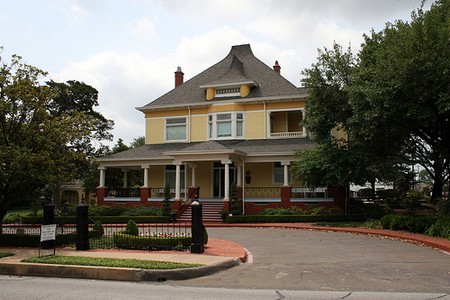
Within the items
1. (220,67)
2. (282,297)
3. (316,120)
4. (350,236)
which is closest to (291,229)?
(350,236)

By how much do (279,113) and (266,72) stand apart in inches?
150

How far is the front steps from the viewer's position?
2700 centimetres

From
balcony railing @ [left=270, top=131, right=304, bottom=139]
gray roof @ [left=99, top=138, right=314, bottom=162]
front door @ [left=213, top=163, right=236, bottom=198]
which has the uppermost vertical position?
balcony railing @ [left=270, top=131, right=304, bottom=139]

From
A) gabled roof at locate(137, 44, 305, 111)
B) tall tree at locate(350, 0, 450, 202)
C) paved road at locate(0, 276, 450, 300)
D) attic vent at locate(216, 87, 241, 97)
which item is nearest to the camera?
paved road at locate(0, 276, 450, 300)

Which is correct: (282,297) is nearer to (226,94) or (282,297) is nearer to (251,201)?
(251,201)

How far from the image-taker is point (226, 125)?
104 feet

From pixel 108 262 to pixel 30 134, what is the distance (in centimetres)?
698

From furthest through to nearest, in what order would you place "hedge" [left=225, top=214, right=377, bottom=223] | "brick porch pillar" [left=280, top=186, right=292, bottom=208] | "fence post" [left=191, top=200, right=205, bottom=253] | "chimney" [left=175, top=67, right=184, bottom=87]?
"chimney" [left=175, top=67, right=184, bottom=87]
"brick porch pillar" [left=280, top=186, right=292, bottom=208]
"hedge" [left=225, top=214, right=377, bottom=223]
"fence post" [left=191, top=200, right=205, bottom=253]

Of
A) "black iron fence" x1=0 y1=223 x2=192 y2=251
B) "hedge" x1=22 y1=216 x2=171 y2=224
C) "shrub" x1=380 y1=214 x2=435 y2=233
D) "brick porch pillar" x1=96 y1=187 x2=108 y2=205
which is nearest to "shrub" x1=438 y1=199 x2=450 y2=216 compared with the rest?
"shrub" x1=380 y1=214 x2=435 y2=233

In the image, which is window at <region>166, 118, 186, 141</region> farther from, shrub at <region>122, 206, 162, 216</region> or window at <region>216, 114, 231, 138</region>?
shrub at <region>122, 206, 162, 216</region>

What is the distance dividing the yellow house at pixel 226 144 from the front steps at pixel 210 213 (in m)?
0.19

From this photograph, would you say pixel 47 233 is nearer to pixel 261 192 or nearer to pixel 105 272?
pixel 105 272

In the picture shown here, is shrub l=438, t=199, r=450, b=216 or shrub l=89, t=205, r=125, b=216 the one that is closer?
shrub l=438, t=199, r=450, b=216

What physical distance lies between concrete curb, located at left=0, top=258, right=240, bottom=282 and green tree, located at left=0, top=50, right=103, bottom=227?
165 inches
